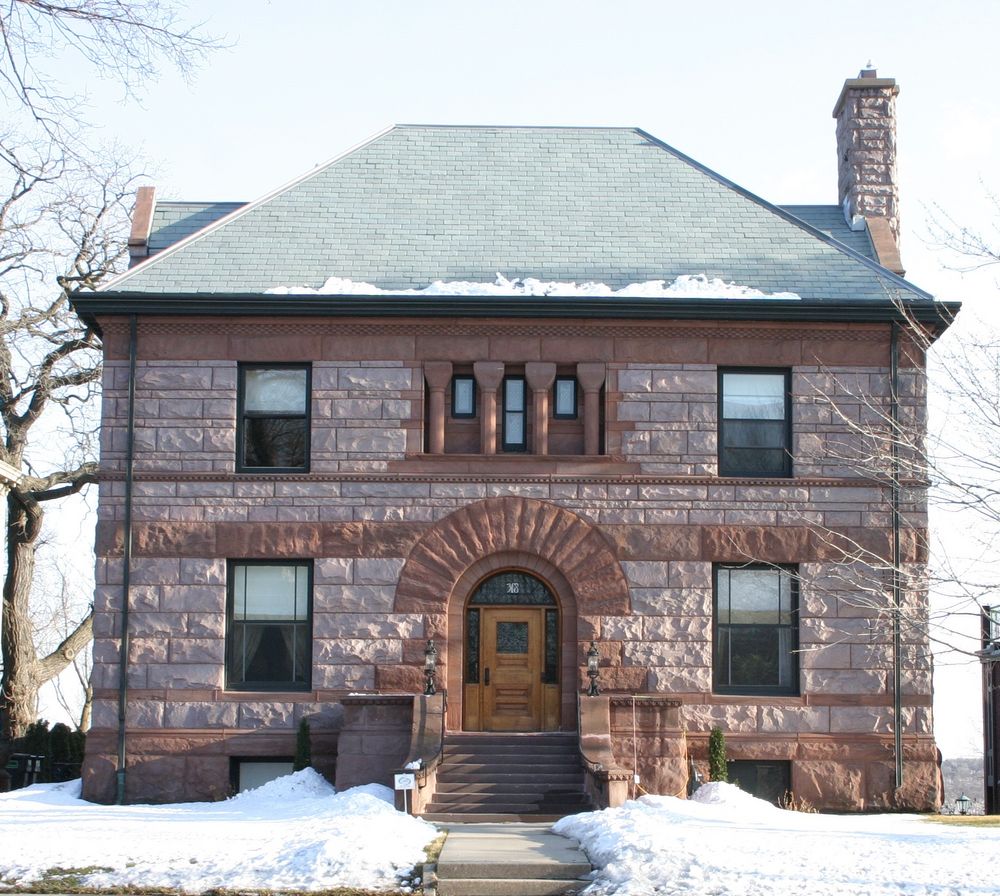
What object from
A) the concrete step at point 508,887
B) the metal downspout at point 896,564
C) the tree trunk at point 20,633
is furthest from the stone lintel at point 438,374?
the tree trunk at point 20,633

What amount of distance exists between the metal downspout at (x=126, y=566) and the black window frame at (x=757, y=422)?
29.0 ft

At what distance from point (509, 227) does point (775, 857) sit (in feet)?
42.9

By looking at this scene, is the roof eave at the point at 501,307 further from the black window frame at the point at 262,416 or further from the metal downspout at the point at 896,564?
the black window frame at the point at 262,416

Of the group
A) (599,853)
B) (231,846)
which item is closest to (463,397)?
(231,846)

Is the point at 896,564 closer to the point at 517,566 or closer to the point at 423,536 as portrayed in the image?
the point at 517,566

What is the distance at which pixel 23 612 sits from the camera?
31188 millimetres

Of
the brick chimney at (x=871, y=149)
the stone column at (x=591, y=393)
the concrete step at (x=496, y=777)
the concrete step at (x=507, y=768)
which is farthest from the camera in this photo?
the brick chimney at (x=871, y=149)

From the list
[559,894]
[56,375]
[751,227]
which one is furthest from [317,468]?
[56,375]

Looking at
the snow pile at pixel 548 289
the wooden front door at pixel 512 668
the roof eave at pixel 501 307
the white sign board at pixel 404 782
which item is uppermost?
the snow pile at pixel 548 289

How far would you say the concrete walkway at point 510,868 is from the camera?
555 inches

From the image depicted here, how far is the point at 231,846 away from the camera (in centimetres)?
1525

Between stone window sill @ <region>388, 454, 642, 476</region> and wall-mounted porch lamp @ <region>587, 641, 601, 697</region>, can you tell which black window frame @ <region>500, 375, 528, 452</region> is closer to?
stone window sill @ <region>388, 454, 642, 476</region>

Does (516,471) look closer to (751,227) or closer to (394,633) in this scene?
(394,633)

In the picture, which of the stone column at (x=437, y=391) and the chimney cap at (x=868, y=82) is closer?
the stone column at (x=437, y=391)
